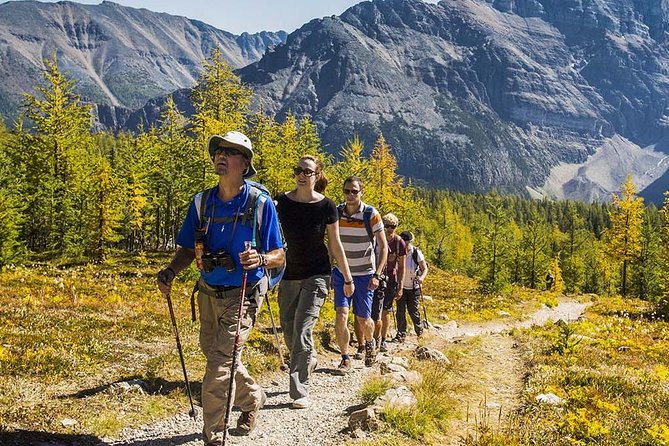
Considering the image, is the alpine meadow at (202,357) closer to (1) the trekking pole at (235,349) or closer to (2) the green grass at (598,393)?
(2) the green grass at (598,393)

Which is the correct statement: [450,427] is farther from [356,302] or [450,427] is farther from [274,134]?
[274,134]

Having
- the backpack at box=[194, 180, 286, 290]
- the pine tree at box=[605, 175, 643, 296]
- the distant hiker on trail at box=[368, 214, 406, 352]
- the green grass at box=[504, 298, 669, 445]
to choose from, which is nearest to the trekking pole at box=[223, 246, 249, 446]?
the backpack at box=[194, 180, 286, 290]

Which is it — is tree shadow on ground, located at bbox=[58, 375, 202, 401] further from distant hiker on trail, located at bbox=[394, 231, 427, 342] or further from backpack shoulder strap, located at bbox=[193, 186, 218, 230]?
distant hiker on trail, located at bbox=[394, 231, 427, 342]

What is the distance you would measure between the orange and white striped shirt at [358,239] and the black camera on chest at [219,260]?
372 cm

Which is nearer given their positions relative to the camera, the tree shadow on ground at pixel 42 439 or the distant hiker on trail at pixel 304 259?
the tree shadow on ground at pixel 42 439

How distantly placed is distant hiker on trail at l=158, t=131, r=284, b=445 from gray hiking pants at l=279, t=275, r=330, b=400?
161cm

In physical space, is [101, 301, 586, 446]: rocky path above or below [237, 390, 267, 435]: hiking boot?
below

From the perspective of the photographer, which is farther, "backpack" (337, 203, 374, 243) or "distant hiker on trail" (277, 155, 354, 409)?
"backpack" (337, 203, 374, 243)

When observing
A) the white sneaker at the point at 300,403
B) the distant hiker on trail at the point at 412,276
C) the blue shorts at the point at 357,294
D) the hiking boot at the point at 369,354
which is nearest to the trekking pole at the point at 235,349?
the white sneaker at the point at 300,403

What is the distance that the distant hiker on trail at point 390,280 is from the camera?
10203 millimetres

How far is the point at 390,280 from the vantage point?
11375mm

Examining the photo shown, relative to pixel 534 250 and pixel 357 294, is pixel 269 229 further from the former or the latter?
pixel 534 250

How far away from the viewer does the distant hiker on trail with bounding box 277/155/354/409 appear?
6734 millimetres

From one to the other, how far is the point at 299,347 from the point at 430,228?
303ft
